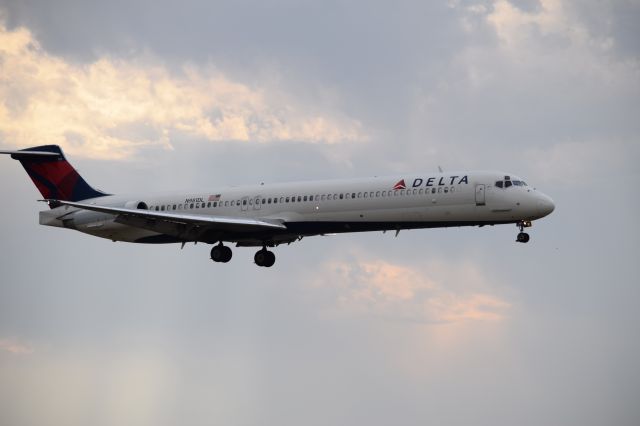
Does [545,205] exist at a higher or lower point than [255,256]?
higher

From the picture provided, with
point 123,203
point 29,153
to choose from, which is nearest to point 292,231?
point 123,203

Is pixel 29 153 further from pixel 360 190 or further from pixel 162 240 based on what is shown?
pixel 360 190

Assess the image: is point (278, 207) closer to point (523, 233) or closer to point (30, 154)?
point (523, 233)

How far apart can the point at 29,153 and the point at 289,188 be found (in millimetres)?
18264

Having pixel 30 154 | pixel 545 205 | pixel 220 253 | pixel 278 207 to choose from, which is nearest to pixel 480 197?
pixel 545 205

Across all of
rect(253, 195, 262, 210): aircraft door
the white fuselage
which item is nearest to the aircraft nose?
the white fuselage

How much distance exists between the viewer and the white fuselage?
57.2 metres

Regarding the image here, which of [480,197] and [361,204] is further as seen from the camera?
[361,204]

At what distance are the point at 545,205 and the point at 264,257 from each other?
57.1ft

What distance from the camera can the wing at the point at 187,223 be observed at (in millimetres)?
61781

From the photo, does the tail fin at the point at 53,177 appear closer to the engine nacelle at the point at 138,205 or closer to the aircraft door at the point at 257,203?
the engine nacelle at the point at 138,205

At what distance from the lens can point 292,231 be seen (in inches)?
2446

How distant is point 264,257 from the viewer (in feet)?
219

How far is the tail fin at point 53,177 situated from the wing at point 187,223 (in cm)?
754
